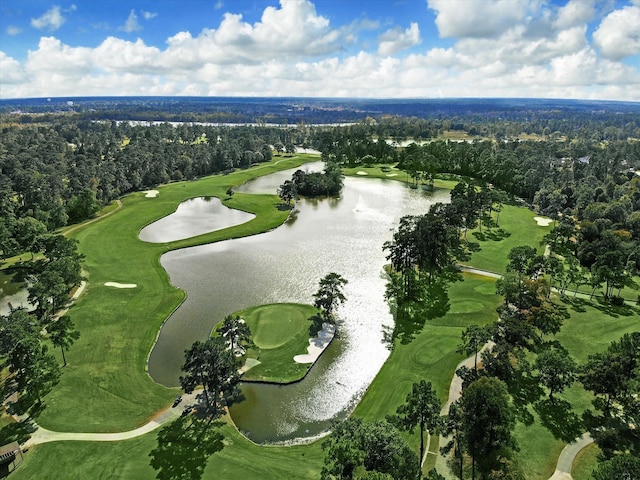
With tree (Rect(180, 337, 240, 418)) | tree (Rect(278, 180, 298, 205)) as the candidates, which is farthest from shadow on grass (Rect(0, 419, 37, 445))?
tree (Rect(278, 180, 298, 205))

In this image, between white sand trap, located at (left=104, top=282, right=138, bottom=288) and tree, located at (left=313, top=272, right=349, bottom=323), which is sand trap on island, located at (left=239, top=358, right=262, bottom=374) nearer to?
tree, located at (left=313, top=272, right=349, bottom=323)

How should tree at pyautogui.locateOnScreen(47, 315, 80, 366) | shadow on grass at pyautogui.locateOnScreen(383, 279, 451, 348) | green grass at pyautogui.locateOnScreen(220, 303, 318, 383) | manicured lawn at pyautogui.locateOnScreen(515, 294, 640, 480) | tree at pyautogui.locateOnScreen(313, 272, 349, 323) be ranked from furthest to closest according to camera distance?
tree at pyautogui.locateOnScreen(313, 272, 349, 323) → shadow on grass at pyautogui.locateOnScreen(383, 279, 451, 348) → green grass at pyautogui.locateOnScreen(220, 303, 318, 383) → tree at pyautogui.locateOnScreen(47, 315, 80, 366) → manicured lawn at pyautogui.locateOnScreen(515, 294, 640, 480)

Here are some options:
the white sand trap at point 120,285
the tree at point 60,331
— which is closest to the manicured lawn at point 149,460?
the tree at point 60,331

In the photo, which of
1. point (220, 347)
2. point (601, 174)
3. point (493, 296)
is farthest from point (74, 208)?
point (601, 174)

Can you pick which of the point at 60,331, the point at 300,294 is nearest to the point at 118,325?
the point at 60,331

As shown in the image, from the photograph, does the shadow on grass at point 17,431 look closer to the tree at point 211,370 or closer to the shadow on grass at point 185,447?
the shadow on grass at point 185,447

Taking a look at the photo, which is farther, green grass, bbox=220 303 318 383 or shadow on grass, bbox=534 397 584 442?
green grass, bbox=220 303 318 383

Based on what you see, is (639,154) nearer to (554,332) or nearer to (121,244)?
(554,332)
